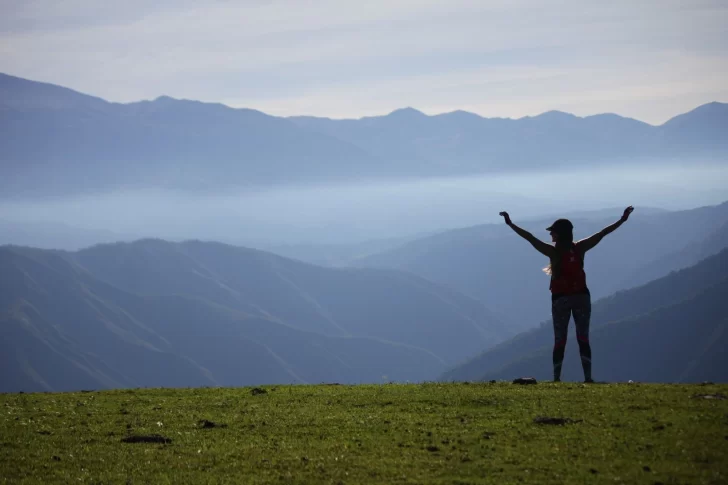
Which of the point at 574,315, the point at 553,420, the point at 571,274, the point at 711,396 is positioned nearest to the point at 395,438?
the point at 553,420

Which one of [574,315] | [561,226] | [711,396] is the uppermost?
[561,226]

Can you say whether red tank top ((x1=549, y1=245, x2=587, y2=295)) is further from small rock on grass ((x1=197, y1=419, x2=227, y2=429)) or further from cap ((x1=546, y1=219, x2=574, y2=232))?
small rock on grass ((x1=197, y1=419, x2=227, y2=429))

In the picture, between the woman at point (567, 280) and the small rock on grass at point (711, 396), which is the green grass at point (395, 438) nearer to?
the small rock on grass at point (711, 396)

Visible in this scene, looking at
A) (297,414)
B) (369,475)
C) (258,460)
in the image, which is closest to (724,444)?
(369,475)

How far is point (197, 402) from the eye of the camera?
22.6 metres

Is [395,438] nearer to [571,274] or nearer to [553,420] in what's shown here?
[553,420]

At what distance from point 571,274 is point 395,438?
696 cm

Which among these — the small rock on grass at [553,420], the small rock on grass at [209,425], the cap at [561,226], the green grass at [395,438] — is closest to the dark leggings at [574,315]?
the green grass at [395,438]

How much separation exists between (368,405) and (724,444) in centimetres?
889

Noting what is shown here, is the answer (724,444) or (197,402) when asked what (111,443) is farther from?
(724,444)

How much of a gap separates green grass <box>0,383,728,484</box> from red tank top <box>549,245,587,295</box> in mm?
2402

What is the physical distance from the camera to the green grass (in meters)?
13.7

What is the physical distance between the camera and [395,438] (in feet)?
54.3

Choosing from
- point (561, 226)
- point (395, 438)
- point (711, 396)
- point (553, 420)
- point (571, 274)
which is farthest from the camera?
point (561, 226)
